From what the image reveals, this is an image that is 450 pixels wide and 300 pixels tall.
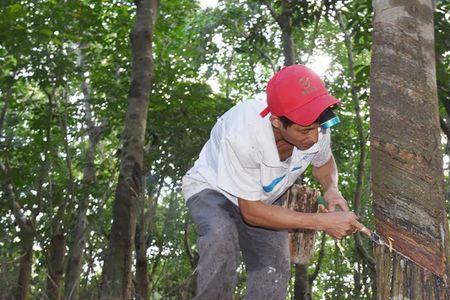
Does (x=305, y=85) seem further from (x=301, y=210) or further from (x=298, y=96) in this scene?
(x=301, y=210)

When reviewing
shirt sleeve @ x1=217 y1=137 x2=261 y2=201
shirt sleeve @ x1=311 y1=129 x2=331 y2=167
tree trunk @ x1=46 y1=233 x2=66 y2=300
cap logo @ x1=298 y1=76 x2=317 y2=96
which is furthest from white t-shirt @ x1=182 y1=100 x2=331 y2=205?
tree trunk @ x1=46 y1=233 x2=66 y2=300

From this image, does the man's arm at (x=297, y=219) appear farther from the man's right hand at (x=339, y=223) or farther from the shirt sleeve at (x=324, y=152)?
the shirt sleeve at (x=324, y=152)

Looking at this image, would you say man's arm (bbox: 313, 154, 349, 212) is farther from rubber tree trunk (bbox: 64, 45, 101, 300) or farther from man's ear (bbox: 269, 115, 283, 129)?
rubber tree trunk (bbox: 64, 45, 101, 300)

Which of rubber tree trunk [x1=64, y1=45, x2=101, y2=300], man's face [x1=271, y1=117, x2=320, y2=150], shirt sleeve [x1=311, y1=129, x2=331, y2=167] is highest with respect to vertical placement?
rubber tree trunk [x1=64, y1=45, x2=101, y2=300]

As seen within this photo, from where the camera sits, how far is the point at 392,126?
8.01ft

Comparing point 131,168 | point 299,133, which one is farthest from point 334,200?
point 131,168

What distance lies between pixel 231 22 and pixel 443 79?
9.90 metres

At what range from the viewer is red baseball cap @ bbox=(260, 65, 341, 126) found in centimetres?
254

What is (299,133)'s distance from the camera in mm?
2641

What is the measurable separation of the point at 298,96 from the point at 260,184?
49 cm

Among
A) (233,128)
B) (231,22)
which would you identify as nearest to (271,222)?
(233,128)

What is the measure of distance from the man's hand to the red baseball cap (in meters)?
0.68

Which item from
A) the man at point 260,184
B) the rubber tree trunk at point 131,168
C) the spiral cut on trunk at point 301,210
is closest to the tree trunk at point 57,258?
the rubber tree trunk at point 131,168

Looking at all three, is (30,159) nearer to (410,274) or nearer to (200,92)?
(200,92)
